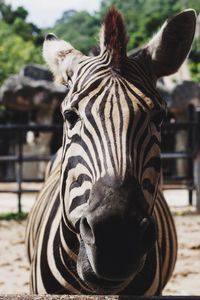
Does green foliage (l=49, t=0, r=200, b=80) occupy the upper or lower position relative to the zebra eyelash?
upper

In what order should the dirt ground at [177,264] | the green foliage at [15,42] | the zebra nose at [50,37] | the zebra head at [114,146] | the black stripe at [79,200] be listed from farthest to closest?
the green foliage at [15,42] → the dirt ground at [177,264] → the zebra nose at [50,37] → the black stripe at [79,200] → the zebra head at [114,146]

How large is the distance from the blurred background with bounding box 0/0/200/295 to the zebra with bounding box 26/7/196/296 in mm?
344

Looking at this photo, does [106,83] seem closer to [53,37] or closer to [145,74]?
[145,74]

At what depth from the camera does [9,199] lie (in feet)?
42.5

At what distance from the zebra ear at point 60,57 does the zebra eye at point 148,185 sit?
2.25 feet

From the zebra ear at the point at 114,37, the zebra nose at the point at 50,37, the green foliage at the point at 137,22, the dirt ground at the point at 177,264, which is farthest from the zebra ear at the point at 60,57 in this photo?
the green foliage at the point at 137,22

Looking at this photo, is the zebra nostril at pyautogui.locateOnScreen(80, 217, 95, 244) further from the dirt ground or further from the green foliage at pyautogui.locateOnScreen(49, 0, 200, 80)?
the green foliage at pyautogui.locateOnScreen(49, 0, 200, 80)

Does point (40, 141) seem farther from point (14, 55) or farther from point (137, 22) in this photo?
point (137, 22)

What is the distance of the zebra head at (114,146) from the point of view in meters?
1.60

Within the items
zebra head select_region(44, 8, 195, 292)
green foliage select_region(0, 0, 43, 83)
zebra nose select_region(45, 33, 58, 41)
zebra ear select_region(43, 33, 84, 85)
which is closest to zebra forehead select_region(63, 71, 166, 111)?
zebra head select_region(44, 8, 195, 292)

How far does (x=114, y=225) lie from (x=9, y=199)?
11.7 m

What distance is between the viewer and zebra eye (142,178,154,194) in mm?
1926

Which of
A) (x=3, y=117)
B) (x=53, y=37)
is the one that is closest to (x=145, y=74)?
(x=53, y=37)

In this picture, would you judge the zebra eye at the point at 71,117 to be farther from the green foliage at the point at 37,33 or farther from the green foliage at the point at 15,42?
the green foliage at the point at 15,42
